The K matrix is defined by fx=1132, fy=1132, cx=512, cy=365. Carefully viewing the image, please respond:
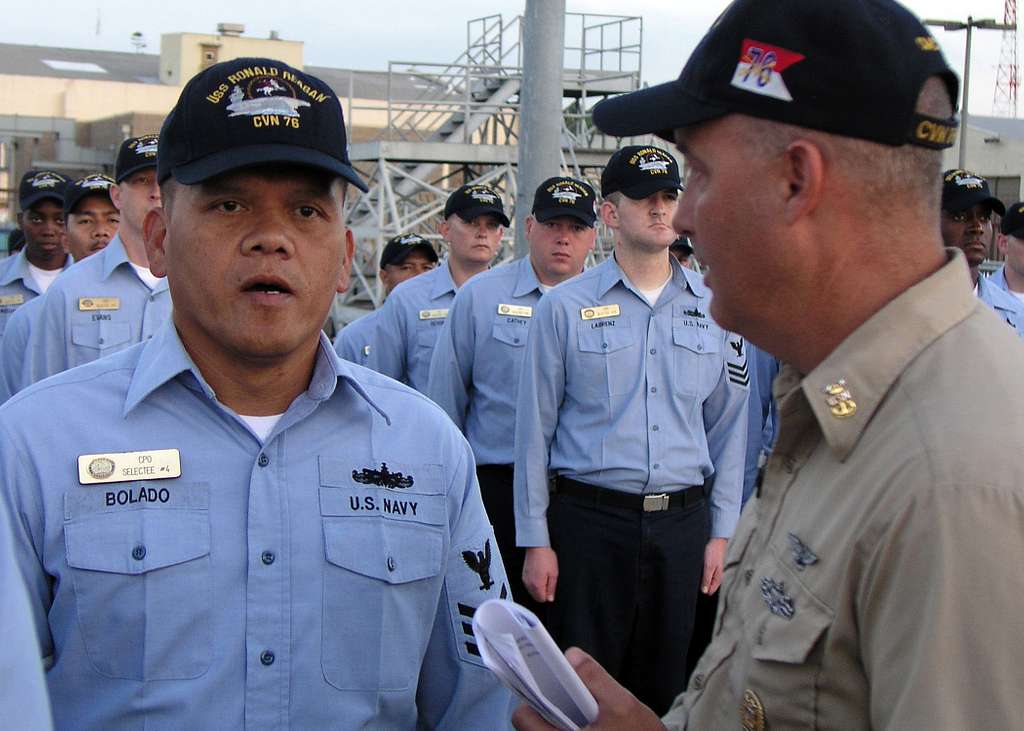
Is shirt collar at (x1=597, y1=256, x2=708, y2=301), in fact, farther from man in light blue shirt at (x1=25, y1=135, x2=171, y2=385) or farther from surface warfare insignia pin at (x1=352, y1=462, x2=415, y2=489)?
surface warfare insignia pin at (x1=352, y1=462, x2=415, y2=489)

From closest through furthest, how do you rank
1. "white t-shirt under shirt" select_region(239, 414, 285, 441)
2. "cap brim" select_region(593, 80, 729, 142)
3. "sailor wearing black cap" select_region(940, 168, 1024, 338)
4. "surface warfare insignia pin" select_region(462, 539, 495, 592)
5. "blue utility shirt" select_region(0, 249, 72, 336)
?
"cap brim" select_region(593, 80, 729, 142), "white t-shirt under shirt" select_region(239, 414, 285, 441), "surface warfare insignia pin" select_region(462, 539, 495, 592), "sailor wearing black cap" select_region(940, 168, 1024, 338), "blue utility shirt" select_region(0, 249, 72, 336)

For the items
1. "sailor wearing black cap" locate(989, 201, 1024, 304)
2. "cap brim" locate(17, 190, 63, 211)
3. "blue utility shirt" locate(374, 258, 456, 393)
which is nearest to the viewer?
"blue utility shirt" locate(374, 258, 456, 393)

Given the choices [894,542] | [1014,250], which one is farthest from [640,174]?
[1014,250]

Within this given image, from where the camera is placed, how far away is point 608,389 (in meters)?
5.36

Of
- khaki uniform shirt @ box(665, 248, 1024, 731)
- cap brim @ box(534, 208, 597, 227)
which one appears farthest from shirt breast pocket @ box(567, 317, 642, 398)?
khaki uniform shirt @ box(665, 248, 1024, 731)

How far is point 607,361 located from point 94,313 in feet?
8.45

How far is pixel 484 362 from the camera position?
264 inches

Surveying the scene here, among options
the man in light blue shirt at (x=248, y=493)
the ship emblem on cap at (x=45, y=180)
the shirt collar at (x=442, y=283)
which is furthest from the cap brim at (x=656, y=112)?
the ship emblem on cap at (x=45, y=180)

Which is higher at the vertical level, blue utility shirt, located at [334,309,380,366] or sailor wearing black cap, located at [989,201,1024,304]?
sailor wearing black cap, located at [989,201,1024,304]

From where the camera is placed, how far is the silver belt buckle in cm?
521

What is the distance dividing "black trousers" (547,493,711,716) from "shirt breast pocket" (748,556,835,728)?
341cm

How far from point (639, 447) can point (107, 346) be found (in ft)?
8.74

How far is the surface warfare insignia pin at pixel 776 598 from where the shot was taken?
68.3 inches

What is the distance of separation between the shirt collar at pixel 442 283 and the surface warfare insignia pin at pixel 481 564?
537cm
